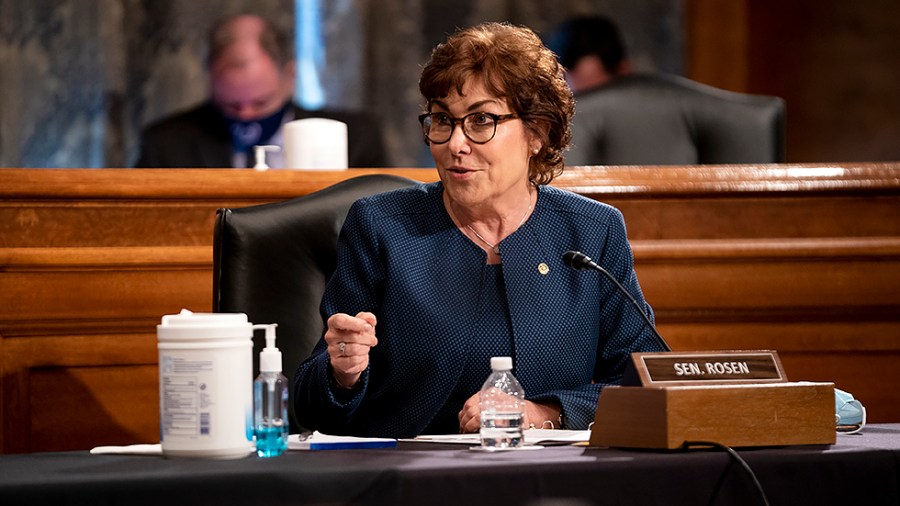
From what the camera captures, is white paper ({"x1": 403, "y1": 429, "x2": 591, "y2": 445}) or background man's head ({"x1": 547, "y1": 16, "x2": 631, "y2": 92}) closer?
white paper ({"x1": 403, "y1": 429, "x2": 591, "y2": 445})

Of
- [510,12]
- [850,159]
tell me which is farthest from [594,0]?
[850,159]

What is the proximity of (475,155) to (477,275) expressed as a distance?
7.3 inches

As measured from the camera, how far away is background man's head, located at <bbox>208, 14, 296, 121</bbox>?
4238 millimetres

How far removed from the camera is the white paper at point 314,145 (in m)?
2.59

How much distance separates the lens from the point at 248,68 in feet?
14.3

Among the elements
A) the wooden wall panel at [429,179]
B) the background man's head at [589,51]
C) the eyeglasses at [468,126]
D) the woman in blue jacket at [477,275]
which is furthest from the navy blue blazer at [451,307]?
the background man's head at [589,51]

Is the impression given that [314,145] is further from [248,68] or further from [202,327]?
[248,68]

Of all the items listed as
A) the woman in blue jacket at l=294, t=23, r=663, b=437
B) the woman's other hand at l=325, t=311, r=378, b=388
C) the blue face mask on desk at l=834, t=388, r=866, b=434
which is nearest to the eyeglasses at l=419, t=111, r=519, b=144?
the woman in blue jacket at l=294, t=23, r=663, b=437

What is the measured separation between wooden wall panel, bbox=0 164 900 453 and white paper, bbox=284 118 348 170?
0.74ft

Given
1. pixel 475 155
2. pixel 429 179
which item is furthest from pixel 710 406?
pixel 429 179

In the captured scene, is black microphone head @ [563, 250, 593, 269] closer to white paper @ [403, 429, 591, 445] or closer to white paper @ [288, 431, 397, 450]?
white paper @ [403, 429, 591, 445]

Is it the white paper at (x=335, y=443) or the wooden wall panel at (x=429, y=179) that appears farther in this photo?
the wooden wall panel at (x=429, y=179)

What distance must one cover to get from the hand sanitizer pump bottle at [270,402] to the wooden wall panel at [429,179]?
1.04 metres

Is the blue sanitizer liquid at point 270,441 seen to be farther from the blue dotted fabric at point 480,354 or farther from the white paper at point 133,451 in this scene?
the blue dotted fabric at point 480,354
